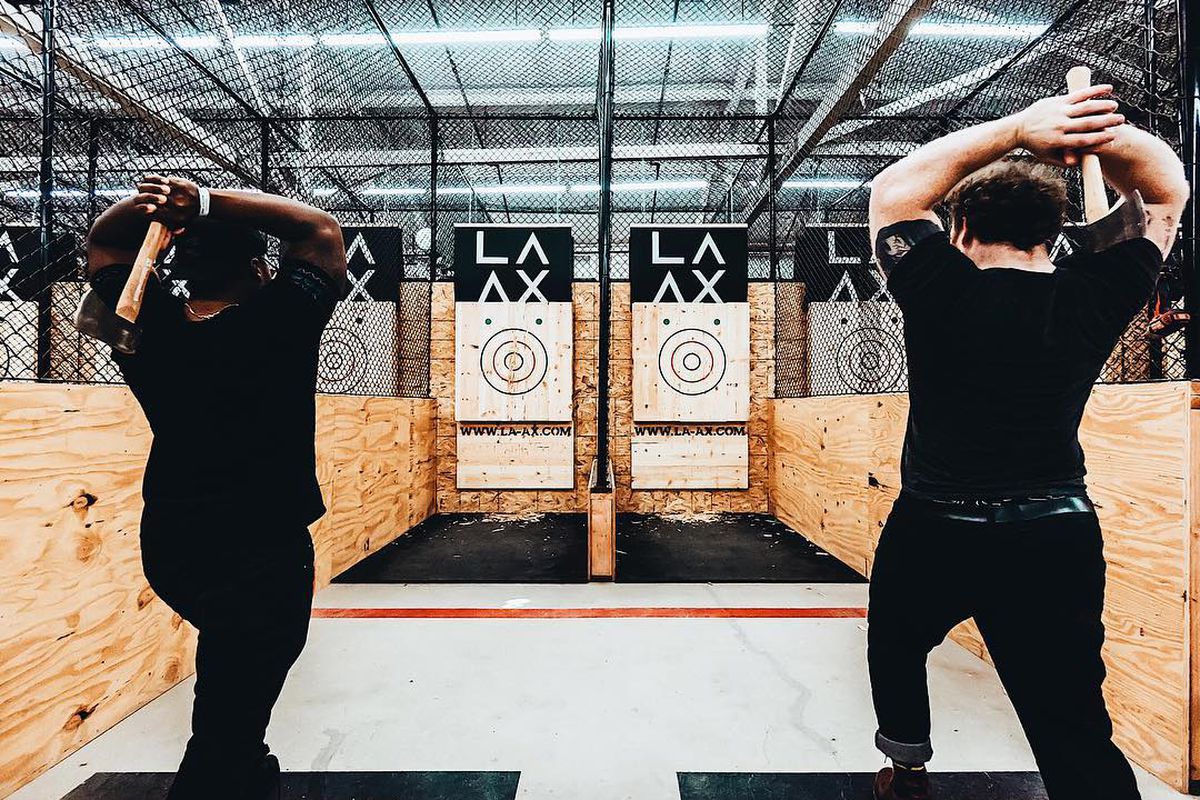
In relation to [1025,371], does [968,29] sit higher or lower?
higher

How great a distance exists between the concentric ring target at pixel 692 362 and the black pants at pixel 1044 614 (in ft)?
13.6

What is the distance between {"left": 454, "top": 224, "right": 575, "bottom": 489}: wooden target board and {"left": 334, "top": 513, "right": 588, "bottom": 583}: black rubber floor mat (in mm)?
470

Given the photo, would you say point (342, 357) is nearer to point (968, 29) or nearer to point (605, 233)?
point (605, 233)

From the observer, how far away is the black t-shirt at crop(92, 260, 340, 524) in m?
1.01

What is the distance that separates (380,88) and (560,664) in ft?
25.3

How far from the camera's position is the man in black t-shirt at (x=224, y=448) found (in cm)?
101

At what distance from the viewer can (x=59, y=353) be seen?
17.1 feet

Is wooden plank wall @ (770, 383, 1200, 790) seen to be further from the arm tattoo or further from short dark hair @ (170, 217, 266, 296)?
short dark hair @ (170, 217, 266, 296)

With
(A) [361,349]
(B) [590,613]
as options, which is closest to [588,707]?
(B) [590,613]

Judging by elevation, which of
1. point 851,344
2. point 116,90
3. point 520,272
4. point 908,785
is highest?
point 116,90

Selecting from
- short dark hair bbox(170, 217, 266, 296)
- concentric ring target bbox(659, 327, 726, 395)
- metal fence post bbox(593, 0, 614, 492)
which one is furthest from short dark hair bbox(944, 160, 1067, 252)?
concentric ring target bbox(659, 327, 726, 395)

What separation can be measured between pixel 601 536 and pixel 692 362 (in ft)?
7.52

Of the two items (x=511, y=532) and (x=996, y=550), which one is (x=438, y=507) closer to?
(x=511, y=532)

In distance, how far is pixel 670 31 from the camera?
5590mm
